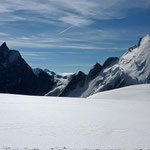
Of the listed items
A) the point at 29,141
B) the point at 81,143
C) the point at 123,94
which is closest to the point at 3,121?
the point at 29,141

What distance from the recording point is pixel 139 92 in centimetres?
3609

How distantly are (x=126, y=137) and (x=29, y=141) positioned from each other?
403cm

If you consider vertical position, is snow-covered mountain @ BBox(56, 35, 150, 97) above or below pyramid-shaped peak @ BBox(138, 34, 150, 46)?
below

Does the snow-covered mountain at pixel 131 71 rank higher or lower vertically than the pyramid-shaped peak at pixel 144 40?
lower

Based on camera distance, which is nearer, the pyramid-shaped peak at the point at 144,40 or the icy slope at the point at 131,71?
the icy slope at the point at 131,71

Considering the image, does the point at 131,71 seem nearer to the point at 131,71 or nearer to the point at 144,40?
the point at 131,71

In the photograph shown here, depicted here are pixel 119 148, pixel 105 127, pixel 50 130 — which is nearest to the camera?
pixel 119 148

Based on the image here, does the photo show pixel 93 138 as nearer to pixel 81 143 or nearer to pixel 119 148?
pixel 81 143

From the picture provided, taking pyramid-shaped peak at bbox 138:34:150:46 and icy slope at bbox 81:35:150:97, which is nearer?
icy slope at bbox 81:35:150:97

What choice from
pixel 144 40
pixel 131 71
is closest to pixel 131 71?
pixel 131 71

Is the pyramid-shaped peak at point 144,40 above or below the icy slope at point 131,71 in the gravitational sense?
above

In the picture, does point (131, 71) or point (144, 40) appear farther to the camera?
point (144, 40)

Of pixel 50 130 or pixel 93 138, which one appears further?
pixel 50 130

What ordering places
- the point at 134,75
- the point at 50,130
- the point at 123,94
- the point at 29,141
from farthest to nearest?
the point at 134,75 < the point at 123,94 < the point at 50,130 < the point at 29,141
